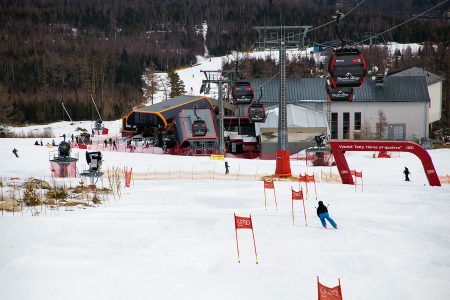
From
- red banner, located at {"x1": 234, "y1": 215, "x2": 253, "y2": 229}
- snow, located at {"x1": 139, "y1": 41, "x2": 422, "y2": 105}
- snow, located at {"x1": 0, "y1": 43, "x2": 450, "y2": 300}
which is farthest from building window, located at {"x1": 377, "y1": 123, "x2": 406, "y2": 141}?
snow, located at {"x1": 139, "y1": 41, "x2": 422, "y2": 105}

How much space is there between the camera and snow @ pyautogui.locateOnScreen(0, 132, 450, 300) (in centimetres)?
982

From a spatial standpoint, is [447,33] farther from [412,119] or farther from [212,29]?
[412,119]

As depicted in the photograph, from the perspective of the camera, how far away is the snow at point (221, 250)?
32.2ft

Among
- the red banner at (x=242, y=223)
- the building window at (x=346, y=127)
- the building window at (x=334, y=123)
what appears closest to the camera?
the red banner at (x=242, y=223)

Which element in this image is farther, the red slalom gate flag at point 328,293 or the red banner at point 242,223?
the red banner at point 242,223

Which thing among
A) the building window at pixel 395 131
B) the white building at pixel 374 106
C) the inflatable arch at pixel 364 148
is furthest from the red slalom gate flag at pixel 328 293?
the building window at pixel 395 131

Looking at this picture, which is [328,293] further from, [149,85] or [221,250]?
[149,85]

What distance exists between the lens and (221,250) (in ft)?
39.8

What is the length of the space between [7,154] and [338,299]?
34338mm

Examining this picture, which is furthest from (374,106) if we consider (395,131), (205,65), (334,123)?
(205,65)

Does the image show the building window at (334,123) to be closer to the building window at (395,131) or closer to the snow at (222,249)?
the building window at (395,131)

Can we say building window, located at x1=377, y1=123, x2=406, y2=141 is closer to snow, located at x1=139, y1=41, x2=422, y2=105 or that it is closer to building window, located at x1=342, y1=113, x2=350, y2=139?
building window, located at x1=342, y1=113, x2=350, y2=139

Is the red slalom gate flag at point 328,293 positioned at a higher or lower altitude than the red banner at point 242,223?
higher

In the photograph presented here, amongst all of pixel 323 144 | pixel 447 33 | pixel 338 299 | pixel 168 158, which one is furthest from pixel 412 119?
pixel 447 33
